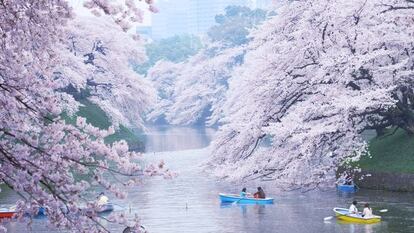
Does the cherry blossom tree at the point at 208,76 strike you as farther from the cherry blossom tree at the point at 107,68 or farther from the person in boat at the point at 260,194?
the person in boat at the point at 260,194

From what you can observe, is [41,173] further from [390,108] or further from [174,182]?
[174,182]

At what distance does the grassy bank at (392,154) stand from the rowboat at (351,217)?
19.5ft

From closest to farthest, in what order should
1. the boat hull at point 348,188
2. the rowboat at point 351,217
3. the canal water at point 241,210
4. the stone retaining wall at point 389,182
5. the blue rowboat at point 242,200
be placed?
the canal water at point 241,210
the rowboat at point 351,217
the stone retaining wall at point 389,182
the blue rowboat at point 242,200
the boat hull at point 348,188

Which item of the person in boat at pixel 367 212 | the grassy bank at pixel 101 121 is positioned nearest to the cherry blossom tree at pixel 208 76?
the grassy bank at pixel 101 121

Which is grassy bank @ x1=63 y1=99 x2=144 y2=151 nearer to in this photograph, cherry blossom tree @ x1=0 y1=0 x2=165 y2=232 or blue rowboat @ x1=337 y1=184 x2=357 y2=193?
blue rowboat @ x1=337 y1=184 x2=357 y2=193

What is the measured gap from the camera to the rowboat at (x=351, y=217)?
27.9 m

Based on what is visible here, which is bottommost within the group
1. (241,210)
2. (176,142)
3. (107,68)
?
(241,210)

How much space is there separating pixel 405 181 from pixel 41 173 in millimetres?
26651

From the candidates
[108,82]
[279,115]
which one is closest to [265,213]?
[279,115]

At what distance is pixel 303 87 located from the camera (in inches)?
1231

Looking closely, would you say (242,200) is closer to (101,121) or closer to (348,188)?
(348,188)

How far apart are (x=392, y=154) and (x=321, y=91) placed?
7978mm

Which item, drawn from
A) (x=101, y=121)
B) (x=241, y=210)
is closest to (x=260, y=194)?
(x=241, y=210)

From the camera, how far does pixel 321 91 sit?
97.8 feet
